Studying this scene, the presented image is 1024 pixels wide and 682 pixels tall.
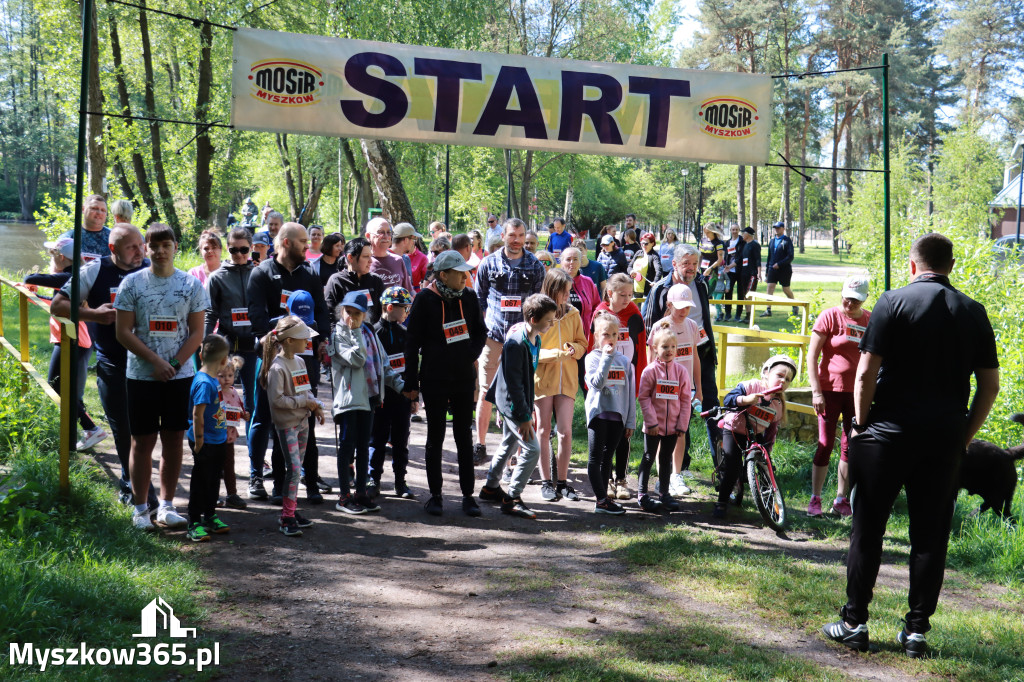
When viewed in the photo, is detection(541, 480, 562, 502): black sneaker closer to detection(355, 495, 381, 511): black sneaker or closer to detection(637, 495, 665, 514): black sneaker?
detection(637, 495, 665, 514): black sneaker

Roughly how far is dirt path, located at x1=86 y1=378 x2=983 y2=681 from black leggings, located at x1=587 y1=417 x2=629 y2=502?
0.79 ft

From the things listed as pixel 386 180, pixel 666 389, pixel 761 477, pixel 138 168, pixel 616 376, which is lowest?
pixel 761 477

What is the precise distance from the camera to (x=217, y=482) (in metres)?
5.76

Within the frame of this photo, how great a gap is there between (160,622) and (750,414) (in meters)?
4.27

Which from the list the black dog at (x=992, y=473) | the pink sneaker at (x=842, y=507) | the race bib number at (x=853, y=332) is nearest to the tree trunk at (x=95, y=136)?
the race bib number at (x=853, y=332)

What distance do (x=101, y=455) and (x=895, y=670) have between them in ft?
19.8

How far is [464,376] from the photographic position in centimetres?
646

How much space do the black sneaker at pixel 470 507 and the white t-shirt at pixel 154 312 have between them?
7.09 ft

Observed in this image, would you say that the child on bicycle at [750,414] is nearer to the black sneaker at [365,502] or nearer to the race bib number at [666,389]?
the race bib number at [666,389]

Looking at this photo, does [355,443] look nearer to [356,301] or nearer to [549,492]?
[356,301]

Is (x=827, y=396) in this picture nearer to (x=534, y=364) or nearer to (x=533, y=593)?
(x=534, y=364)

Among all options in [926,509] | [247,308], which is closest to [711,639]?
[926,509]

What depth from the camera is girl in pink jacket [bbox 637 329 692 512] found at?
6832mm

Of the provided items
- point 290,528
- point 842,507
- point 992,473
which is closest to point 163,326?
point 290,528
